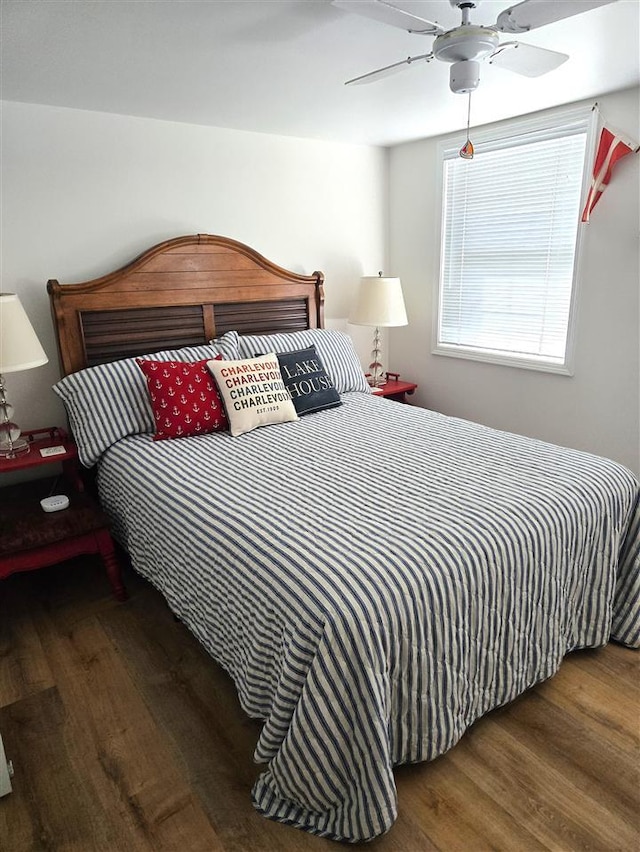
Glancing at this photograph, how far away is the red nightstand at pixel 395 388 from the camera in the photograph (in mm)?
3668

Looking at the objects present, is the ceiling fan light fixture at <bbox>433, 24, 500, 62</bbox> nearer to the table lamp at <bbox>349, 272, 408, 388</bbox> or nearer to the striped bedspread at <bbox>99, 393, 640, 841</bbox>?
the striped bedspread at <bbox>99, 393, 640, 841</bbox>

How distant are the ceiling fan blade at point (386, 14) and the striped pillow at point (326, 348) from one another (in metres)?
1.78

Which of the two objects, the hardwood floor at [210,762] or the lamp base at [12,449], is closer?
the hardwood floor at [210,762]

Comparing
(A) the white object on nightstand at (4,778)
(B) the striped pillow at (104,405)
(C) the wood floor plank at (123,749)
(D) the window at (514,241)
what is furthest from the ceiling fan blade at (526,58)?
(A) the white object on nightstand at (4,778)

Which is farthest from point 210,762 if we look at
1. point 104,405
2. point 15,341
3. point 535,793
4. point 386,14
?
point 386,14

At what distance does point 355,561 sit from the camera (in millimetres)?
1442

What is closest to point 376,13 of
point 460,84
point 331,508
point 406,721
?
point 460,84

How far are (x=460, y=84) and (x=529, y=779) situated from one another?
6.86 ft

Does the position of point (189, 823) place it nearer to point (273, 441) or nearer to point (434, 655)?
point (434, 655)

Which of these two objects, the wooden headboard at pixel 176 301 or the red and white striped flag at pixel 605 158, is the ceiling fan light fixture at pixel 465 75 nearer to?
the red and white striped flag at pixel 605 158

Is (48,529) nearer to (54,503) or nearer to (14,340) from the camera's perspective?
(54,503)

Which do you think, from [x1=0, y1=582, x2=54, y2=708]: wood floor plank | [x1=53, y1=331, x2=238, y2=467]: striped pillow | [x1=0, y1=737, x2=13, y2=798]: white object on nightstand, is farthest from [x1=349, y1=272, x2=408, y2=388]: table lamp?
[x1=0, y1=737, x2=13, y2=798]: white object on nightstand

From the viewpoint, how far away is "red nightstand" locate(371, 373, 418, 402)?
367cm

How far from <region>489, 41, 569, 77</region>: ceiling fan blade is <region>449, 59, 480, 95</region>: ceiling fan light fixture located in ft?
0.27
